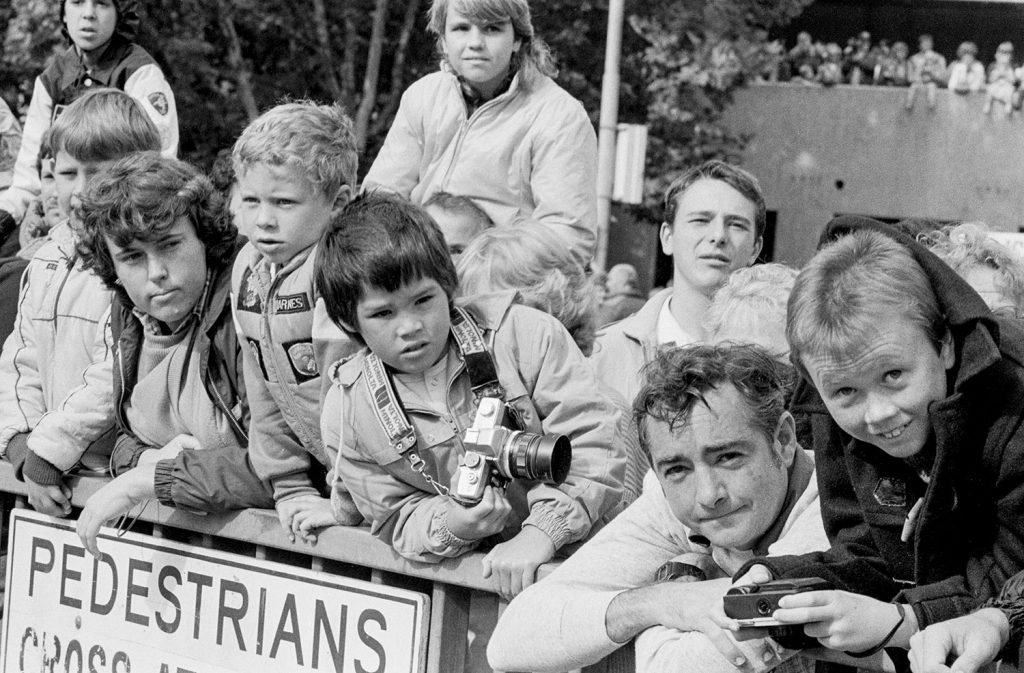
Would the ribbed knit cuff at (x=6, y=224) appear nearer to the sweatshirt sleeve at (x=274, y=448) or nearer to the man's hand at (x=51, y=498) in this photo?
the man's hand at (x=51, y=498)

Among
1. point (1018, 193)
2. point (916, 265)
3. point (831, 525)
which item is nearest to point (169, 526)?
point (831, 525)

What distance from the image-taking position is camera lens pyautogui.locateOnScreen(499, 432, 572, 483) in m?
3.22

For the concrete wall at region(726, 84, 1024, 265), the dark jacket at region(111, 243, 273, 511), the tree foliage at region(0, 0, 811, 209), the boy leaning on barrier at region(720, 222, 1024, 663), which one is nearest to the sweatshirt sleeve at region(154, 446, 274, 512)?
the dark jacket at region(111, 243, 273, 511)

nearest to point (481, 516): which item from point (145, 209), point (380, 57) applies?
point (145, 209)

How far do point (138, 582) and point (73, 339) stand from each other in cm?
104

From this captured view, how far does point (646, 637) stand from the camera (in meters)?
3.06

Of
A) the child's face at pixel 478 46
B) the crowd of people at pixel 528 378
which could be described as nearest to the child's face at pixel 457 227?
the crowd of people at pixel 528 378

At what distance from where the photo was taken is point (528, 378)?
12.1 feet

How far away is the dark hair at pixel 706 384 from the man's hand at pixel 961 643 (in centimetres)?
73

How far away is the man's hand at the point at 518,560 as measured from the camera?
11.2 feet

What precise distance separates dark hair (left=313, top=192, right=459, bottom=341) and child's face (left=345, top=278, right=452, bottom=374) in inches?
0.9

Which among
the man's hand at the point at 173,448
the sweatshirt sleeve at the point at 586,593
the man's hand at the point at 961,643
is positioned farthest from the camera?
the man's hand at the point at 173,448

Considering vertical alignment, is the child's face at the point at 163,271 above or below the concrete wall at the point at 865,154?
below

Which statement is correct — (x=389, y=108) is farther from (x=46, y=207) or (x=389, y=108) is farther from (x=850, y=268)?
(x=850, y=268)
